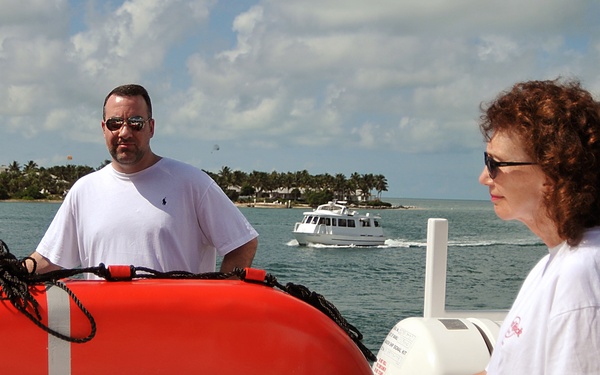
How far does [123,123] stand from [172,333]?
0.95 metres

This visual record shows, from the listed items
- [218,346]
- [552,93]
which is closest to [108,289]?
[218,346]

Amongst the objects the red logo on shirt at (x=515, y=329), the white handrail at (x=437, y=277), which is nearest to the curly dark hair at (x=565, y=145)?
the red logo on shirt at (x=515, y=329)

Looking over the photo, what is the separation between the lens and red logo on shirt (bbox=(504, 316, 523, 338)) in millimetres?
1576

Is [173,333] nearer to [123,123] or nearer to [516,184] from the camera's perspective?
[123,123]

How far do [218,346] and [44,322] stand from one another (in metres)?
0.50

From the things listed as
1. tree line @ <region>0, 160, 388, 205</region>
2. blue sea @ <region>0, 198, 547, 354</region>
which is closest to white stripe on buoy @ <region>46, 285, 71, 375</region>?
blue sea @ <region>0, 198, 547, 354</region>

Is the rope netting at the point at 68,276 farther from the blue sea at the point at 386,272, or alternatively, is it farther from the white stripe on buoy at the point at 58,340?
the blue sea at the point at 386,272

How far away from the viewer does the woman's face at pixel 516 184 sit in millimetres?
1585

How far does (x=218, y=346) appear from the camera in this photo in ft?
7.21

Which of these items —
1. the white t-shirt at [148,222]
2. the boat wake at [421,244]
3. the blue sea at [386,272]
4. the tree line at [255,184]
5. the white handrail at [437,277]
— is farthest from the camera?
the tree line at [255,184]

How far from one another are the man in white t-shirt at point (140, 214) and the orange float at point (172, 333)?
0.49m

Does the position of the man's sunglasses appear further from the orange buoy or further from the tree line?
the tree line

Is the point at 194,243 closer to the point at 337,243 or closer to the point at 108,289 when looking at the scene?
the point at 108,289

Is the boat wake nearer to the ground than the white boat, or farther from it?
nearer to the ground
